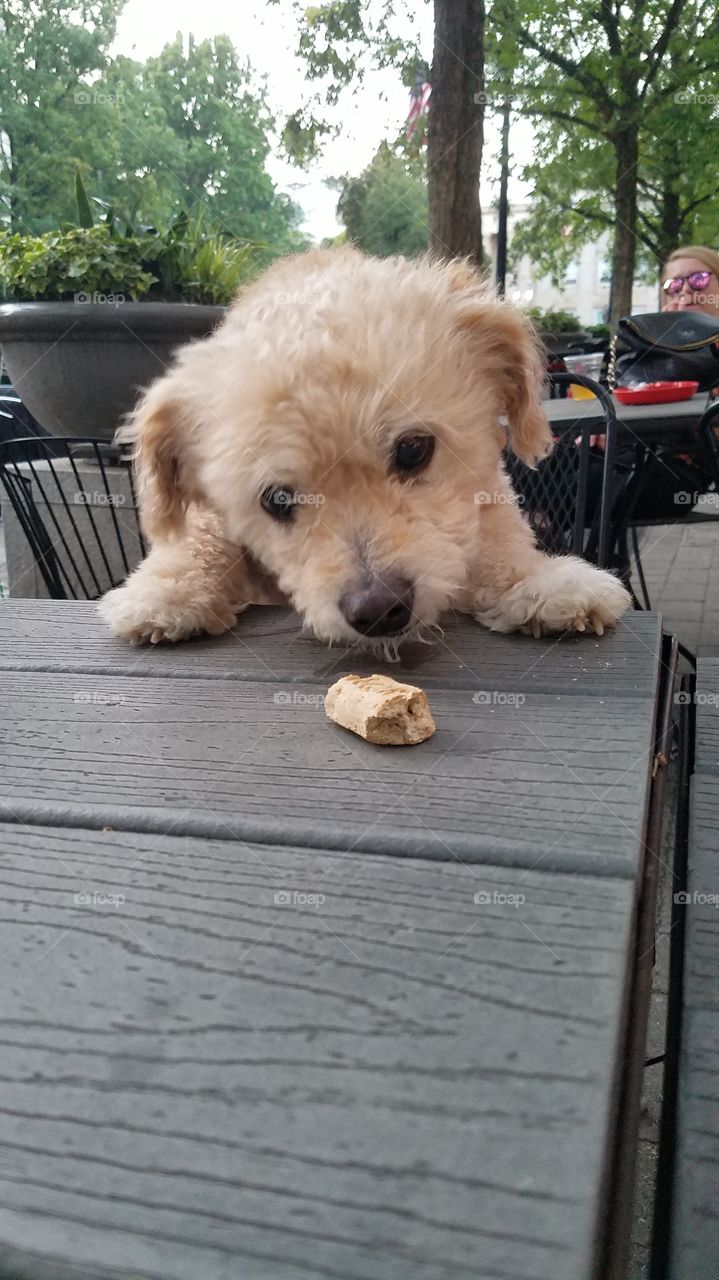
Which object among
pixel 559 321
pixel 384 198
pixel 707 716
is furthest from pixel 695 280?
pixel 707 716

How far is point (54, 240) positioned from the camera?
3.99m

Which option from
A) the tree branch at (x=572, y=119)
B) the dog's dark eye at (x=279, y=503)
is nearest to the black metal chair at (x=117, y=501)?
the dog's dark eye at (x=279, y=503)

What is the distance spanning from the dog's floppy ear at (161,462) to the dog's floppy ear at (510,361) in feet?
2.25

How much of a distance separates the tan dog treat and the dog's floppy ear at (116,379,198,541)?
1026 millimetres

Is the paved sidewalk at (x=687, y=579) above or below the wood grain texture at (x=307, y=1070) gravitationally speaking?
below

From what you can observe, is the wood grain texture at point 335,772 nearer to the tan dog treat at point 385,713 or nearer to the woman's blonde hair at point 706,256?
the tan dog treat at point 385,713

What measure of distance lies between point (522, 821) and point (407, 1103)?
37 centimetres

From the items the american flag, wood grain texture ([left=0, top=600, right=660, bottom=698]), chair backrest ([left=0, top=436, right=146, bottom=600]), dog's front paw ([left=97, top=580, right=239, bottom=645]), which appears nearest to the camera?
wood grain texture ([left=0, top=600, right=660, bottom=698])

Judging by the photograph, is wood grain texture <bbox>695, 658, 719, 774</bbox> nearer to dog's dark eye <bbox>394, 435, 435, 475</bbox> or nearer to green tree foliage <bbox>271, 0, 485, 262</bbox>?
dog's dark eye <bbox>394, 435, 435, 475</bbox>

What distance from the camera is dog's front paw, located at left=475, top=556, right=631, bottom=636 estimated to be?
1549mm

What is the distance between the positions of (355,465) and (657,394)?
321cm

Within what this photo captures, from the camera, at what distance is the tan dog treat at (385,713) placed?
1.13 m

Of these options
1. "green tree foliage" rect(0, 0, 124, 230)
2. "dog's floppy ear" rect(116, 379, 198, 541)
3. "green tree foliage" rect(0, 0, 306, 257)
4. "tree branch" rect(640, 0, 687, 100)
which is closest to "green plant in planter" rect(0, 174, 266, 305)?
"dog's floppy ear" rect(116, 379, 198, 541)

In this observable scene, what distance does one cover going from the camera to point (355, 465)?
1.70 m
